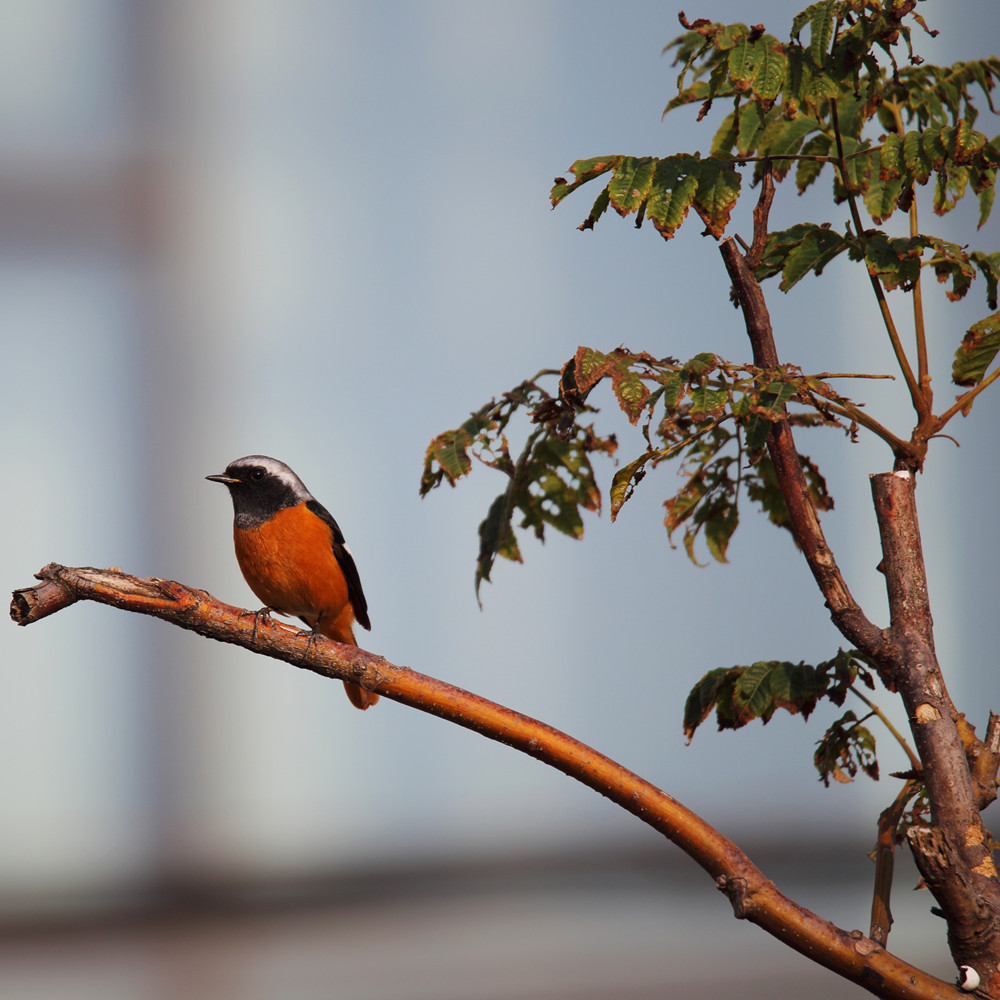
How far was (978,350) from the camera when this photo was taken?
0.89 m

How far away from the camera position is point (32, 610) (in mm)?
676

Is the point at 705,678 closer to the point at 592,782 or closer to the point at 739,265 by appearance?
the point at 592,782

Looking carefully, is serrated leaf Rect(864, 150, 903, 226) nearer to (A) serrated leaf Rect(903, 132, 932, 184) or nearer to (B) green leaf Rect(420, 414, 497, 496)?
(A) serrated leaf Rect(903, 132, 932, 184)

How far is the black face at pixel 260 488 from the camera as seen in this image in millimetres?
1485

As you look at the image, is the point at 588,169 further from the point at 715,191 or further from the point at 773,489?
the point at 773,489

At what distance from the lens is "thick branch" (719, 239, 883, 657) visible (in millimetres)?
847

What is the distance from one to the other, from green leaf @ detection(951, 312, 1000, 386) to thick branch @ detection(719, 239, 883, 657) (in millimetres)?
177

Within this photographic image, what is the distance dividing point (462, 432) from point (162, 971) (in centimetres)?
238

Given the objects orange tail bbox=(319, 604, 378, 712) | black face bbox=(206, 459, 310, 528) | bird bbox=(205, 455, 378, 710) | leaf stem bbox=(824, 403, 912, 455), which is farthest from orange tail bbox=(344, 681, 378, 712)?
leaf stem bbox=(824, 403, 912, 455)

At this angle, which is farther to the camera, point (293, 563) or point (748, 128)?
point (293, 563)

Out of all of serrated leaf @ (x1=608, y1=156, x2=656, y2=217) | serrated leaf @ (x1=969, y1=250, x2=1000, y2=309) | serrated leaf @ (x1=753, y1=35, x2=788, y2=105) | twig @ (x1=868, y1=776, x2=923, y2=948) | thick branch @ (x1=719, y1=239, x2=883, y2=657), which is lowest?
twig @ (x1=868, y1=776, x2=923, y2=948)

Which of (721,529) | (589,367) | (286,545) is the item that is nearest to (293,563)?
(286,545)

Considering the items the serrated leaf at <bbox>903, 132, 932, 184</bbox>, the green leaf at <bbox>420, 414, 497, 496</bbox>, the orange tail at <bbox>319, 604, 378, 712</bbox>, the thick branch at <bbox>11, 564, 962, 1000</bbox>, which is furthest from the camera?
the orange tail at <bbox>319, 604, 378, 712</bbox>

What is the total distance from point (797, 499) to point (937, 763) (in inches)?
10.2
